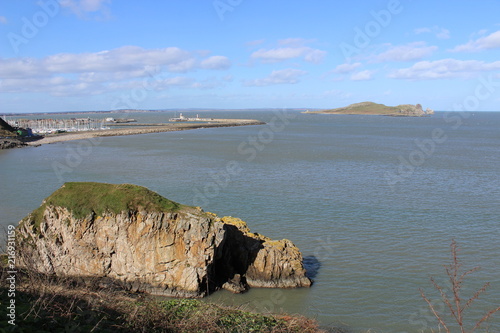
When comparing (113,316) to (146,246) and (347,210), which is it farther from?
(347,210)

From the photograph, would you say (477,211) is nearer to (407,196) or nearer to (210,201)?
(407,196)

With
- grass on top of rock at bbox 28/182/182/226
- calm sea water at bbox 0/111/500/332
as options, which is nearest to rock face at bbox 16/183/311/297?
grass on top of rock at bbox 28/182/182/226

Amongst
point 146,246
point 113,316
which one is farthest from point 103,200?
point 113,316

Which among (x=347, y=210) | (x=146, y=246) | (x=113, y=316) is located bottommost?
(x=347, y=210)

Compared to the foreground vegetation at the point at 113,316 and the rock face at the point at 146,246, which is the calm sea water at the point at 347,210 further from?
the foreground vegetation at the point at 113,316

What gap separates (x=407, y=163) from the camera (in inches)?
1923

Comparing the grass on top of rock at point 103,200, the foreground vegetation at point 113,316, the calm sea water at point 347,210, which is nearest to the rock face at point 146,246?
the grass on top of rock at point 103,200

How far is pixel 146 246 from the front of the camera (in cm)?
1536

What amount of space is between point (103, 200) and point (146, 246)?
255 centimetres

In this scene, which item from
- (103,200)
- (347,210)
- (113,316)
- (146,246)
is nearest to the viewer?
(113,316)

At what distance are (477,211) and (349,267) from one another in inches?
520

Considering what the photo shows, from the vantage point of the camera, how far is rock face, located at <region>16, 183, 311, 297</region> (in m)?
15.1

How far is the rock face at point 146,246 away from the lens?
1509 cm

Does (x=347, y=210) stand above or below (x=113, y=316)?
below
